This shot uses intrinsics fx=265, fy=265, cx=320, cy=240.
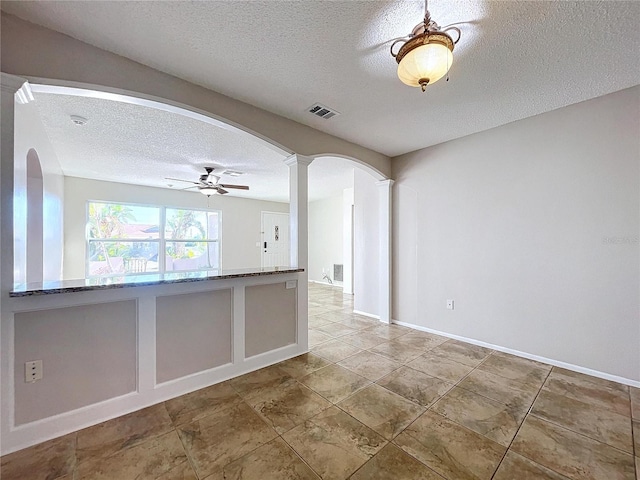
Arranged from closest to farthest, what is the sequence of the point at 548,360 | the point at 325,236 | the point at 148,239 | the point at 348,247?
the point at 548,360
the point at 148,239
the point at 348,247
the point at 325,236

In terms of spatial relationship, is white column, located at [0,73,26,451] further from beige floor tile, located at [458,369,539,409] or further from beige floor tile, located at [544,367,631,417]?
beige floor tile, located at [544,367,631,417]

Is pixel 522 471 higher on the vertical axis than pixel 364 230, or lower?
lower

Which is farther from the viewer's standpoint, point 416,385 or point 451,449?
point 416,385

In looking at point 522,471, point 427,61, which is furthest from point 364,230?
point 522,471

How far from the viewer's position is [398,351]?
3.00 m

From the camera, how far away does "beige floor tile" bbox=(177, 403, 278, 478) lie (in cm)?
148

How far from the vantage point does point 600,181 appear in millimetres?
2436

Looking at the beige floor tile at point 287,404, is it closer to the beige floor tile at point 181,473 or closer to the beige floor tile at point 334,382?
the beige floor tile at point 334,382

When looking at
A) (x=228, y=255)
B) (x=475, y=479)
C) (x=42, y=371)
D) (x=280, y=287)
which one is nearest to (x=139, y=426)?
(x=42, y=371)

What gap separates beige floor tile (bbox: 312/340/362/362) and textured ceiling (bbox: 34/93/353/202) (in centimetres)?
233

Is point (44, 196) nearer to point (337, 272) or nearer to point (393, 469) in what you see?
point (393, 469)

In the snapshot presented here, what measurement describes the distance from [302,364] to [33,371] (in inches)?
77.2

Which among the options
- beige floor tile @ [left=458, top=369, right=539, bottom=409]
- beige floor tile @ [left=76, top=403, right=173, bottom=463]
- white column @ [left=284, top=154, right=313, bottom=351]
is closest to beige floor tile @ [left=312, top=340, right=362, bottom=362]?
white column @ [left=284, top=154, right=313, bottom=351]

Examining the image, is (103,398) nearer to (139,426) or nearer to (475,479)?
(139,426)
